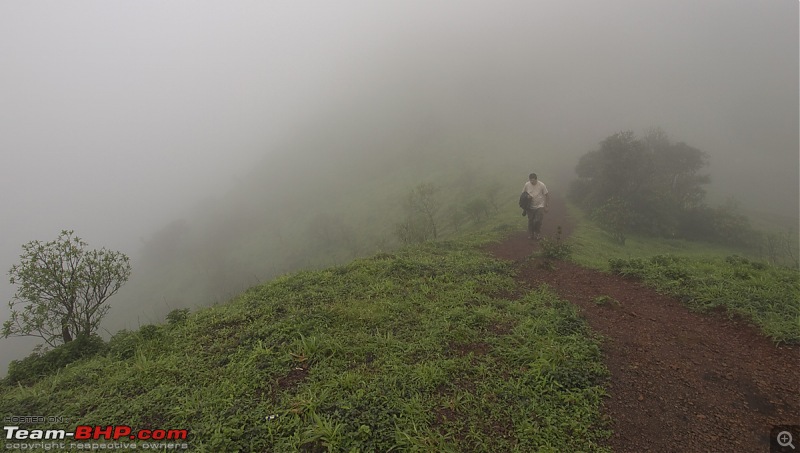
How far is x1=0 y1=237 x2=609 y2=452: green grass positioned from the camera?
4.87m

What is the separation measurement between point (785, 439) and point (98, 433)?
886cm

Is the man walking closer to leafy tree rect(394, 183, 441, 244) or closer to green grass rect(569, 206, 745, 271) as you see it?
green grass rect(569, 206, 745, 271)

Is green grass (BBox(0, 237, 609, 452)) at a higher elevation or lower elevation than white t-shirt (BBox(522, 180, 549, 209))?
lower

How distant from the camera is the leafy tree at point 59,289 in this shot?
903cm

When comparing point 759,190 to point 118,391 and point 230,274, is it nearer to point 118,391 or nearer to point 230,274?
point 118,391

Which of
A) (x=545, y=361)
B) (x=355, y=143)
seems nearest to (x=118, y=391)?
(x=545, y=361)

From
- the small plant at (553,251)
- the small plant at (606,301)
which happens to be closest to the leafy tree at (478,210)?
the small plant at (553,251)

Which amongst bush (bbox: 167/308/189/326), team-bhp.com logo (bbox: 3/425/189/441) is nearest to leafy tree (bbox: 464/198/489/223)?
bush (bbox: 167/308/189/326)

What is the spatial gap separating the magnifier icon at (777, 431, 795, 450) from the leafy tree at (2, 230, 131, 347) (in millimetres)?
12745

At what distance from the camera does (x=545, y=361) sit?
6.10 metres

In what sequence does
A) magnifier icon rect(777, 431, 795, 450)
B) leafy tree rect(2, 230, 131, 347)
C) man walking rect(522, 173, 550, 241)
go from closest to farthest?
magnifier icon rect(777, 431, 795, 450) → leafy tree rect(2, 230, 131, 347) → man walking rect(522, 173, 550, 241)

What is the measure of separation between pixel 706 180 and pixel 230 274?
252ft

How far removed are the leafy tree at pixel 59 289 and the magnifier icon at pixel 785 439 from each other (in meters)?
12.7

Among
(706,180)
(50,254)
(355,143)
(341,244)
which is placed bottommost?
(341,244)
